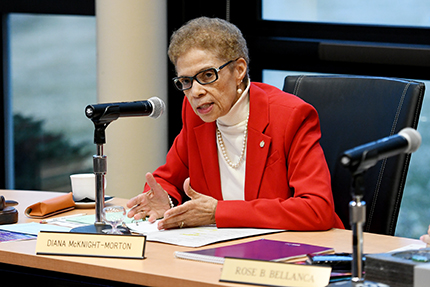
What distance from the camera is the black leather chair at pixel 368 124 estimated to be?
207cm

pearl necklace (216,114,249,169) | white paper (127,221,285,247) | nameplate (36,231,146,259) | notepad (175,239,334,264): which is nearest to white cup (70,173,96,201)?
white paper (127,221,285,247)

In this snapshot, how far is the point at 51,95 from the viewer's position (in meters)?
4.30

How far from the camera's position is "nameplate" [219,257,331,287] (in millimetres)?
1288

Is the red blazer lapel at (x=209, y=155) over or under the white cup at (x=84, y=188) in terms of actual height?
over

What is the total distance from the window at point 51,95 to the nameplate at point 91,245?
8.96 ft

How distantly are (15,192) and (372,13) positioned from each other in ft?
6.58

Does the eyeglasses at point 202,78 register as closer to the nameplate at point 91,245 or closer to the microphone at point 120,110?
the microphone at point 120,110

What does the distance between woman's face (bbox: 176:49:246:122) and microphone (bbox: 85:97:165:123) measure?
0.22 m

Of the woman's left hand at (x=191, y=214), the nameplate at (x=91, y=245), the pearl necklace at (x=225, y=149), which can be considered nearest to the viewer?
the nameplate at (x=91, y=245)

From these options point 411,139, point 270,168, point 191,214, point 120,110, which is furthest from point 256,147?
point 411,139

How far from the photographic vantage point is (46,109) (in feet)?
14.2

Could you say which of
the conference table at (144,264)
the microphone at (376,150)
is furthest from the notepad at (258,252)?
the microphone at (376,150)

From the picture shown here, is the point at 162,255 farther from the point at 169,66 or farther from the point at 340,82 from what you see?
the point at 169,66

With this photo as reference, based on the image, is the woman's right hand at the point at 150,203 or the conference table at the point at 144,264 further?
the woman's right hand at the point at 150,203
